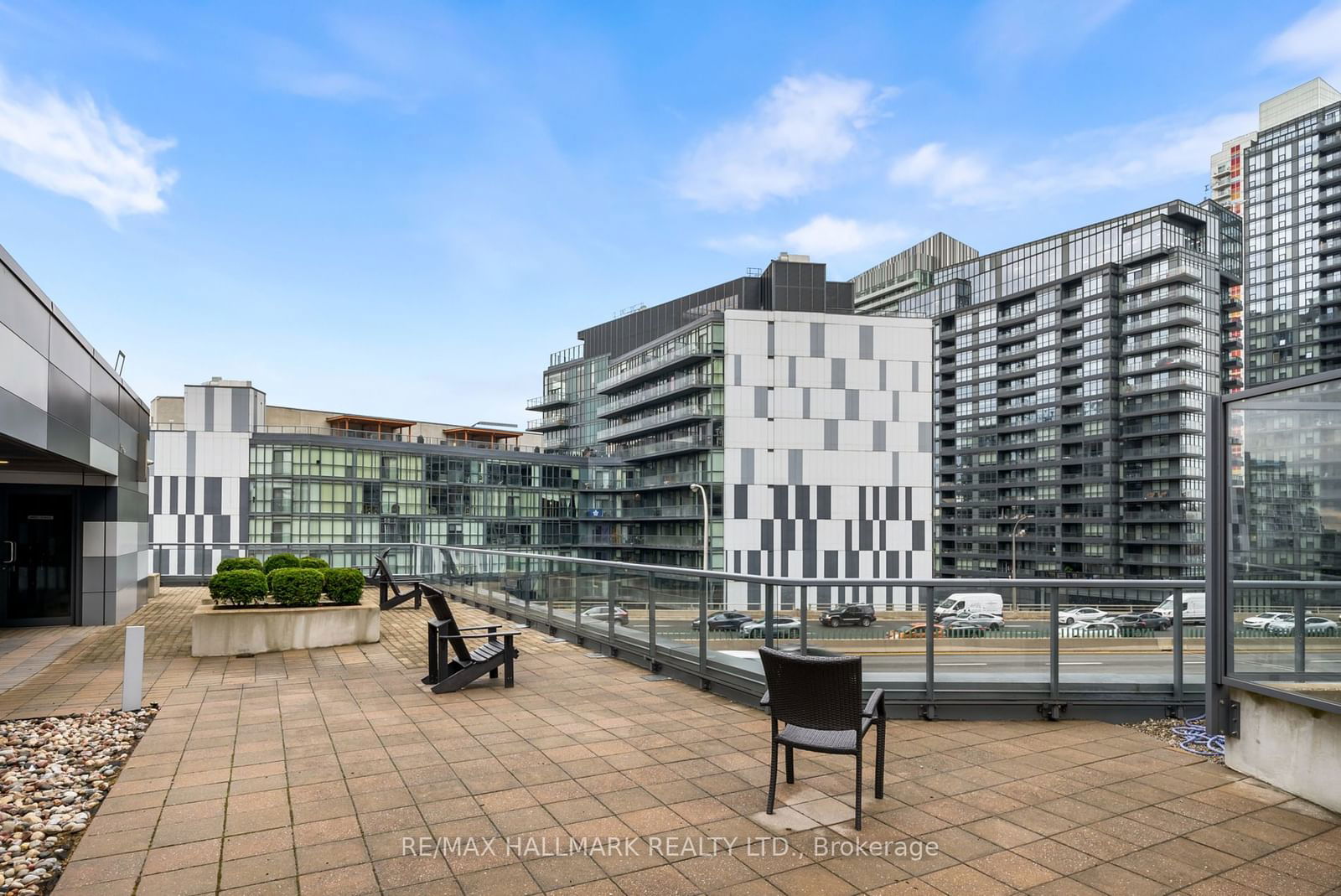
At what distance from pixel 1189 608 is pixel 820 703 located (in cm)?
444

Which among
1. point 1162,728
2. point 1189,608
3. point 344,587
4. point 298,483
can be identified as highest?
point 298,483

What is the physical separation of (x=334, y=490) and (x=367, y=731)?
56.3 meters

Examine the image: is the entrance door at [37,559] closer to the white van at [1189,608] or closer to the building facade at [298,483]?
the white van at [1189,608]

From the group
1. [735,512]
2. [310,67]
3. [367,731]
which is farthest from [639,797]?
[735,512]

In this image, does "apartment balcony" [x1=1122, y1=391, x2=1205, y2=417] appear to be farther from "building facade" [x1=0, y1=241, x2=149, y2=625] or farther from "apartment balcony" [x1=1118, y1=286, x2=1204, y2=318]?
"building facade" [x1=0, y1=241, x2=149, y2=625]

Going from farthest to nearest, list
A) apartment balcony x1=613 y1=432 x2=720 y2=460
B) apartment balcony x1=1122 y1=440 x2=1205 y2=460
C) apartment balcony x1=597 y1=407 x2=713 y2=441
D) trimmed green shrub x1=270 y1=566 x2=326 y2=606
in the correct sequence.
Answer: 1. apartment balcony x1=1122 y1=440 x2=1205 y2=460
2. apartment balcony x1=597 y1=407 x2=713 y2=441
3. apartment balcony x1=613 y1=432 x2=720 y2=460
4. trimmed green shrub x1=270 y1=566 x2=326 y2=606

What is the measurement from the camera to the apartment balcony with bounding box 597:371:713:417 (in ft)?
201

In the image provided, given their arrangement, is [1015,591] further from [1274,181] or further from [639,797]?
[1274,181]

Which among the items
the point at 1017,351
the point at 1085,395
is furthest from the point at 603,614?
the point at 1017,351

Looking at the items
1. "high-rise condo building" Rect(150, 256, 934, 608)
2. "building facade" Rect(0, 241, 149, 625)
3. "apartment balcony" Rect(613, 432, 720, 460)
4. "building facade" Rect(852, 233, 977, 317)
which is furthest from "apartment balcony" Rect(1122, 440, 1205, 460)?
"building facade" Rect(0, 241, 149, 625)

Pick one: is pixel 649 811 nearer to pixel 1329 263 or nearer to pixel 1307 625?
pixel 1307 625

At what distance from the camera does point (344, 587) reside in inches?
485

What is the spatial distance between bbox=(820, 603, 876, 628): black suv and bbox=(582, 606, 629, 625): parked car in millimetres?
3667

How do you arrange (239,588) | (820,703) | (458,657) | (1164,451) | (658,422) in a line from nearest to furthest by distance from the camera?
1. (820,703)
2. (458,657)
3. (239,588)
4. (658,422)
5. (1164,451)
